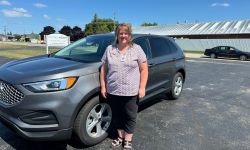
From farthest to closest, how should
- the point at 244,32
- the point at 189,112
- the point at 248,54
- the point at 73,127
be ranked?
the point at 244,32
the point at 248,54
the point at 189,112
the point at 73,127

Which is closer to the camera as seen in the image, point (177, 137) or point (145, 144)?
point (145, 144)

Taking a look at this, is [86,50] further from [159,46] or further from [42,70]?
[159,46]

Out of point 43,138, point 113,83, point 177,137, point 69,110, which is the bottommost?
point 177,137

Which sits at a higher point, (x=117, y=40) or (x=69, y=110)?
(x=117, y=40)

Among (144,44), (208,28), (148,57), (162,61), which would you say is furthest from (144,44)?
(208,28)

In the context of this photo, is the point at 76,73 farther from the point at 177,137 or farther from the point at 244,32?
the point at 244,32

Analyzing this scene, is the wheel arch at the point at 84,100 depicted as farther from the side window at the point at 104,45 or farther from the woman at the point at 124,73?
the side window at the point at 104,45

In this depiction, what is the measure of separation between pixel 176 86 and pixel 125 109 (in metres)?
3.23

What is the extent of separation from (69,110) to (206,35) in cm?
5089

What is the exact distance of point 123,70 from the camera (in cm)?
360

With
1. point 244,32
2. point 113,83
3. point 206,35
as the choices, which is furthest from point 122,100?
point 206,35

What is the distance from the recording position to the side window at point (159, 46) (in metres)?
5.50

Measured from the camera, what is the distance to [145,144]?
4172mm

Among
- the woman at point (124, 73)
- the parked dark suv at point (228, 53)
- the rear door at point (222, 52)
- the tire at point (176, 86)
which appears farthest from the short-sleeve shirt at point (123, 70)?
the rear door at point (222, 52)
